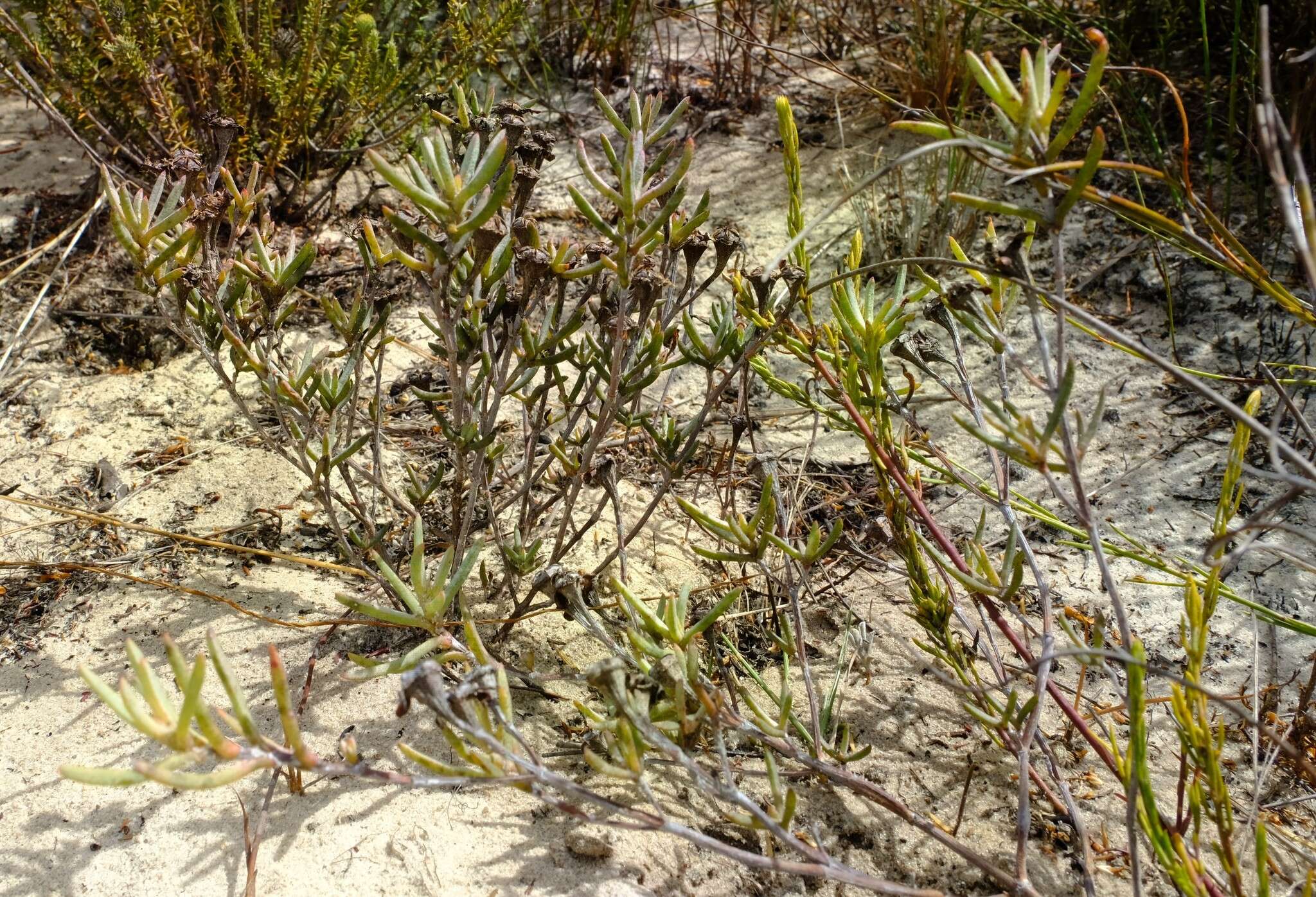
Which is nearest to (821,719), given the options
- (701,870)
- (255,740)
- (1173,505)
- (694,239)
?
(701,870)

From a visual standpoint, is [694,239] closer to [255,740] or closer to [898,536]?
[898,536]

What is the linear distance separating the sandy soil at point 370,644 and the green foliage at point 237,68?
445mm

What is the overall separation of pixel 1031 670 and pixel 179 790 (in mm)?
1191

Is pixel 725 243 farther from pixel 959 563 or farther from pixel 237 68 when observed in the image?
pixel 237 68

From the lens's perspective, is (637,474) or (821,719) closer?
(821,719)

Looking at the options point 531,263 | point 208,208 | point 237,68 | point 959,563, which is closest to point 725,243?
point 531,263

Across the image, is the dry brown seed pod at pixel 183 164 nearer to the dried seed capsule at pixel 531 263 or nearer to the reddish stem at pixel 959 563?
the dried seed capsule at pixel 531 263

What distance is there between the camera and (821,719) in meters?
1.49

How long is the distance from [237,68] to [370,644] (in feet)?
5.98

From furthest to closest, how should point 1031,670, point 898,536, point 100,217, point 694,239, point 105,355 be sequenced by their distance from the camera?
point 100,217 → point 105,355 → point 898,536 → point 694,239 → point 1031,670

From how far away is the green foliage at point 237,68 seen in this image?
7.78 feet

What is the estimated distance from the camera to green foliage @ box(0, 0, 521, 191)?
93.4 inches

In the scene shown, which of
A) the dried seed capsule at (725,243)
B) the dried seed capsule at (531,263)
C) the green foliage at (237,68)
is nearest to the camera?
the dried seed capsule at (531,263)

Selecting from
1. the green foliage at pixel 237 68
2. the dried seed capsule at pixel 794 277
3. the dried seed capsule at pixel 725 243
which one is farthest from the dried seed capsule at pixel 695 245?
the green foliage at pixel 237 68
